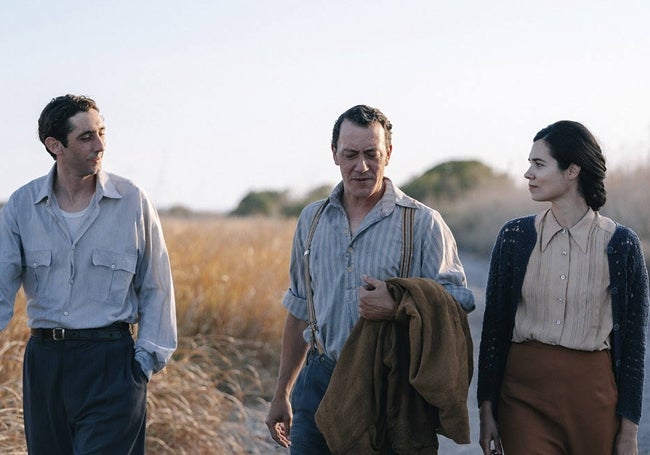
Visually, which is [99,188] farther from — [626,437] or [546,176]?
[626,437]

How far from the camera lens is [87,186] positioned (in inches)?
169

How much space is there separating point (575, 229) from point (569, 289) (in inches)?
8.8

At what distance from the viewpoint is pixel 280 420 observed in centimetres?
411

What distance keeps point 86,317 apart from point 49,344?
18 cm

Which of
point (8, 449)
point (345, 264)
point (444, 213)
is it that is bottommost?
point (444, 213)

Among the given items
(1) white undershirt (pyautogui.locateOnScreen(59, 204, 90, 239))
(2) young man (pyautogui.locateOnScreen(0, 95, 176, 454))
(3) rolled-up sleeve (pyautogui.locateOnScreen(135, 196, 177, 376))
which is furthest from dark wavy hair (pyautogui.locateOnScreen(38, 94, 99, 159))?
(3) rolled-up sleeve (pyautogui.locateOnScreen(135, 196, 177, 376))

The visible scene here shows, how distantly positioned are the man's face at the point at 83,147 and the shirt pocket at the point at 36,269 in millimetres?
353

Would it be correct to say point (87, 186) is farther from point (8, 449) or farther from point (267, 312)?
point (267, 312)

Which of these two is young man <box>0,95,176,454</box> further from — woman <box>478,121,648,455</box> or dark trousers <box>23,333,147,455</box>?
woman <box>478,121,648,455</box>

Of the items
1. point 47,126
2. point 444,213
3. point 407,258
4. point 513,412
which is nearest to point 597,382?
point 513,412

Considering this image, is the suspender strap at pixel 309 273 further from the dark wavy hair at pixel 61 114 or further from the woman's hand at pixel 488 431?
the dark wavy hair at pixel 61 114

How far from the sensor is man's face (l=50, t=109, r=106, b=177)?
420cm

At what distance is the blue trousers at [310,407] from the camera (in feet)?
12.3

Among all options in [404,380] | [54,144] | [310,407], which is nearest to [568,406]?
[404,380]
